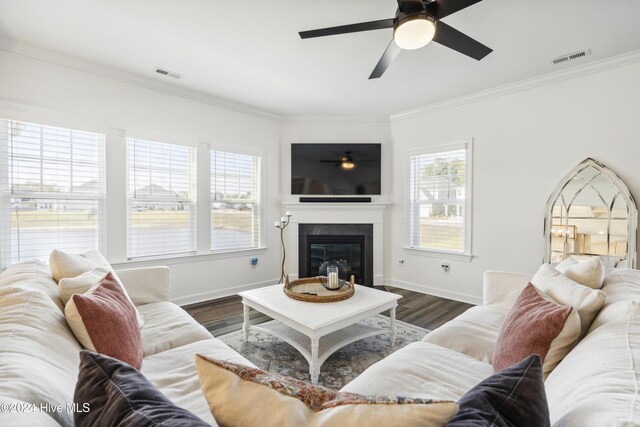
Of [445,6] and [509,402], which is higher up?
[445,6]

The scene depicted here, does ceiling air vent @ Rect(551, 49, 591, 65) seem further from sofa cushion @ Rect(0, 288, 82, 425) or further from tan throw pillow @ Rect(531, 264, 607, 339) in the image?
sofa cushion @ Rect(0, 288, 82, 425)

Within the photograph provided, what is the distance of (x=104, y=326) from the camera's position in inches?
51.4

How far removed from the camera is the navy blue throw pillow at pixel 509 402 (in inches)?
22.8

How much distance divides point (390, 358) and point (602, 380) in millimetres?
933

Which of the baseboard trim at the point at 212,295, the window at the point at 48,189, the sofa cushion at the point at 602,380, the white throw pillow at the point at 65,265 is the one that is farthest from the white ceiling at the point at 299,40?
the baseboard trim at the point at 212,295

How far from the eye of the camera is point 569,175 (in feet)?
10.3

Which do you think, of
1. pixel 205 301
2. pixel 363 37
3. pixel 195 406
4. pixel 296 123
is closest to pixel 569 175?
pixel 363 37

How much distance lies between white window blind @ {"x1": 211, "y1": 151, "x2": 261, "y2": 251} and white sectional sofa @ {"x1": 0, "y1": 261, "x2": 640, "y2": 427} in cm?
180

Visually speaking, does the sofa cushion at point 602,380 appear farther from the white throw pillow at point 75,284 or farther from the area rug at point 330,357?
the white throw pillow at point 75,284

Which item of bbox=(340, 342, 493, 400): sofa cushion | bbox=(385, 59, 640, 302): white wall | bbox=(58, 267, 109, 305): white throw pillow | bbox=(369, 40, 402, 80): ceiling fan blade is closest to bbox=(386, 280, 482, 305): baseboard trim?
bbox=(385, 59, 640, 302): white wall

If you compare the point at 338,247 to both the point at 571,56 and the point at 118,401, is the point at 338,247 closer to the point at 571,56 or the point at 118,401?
the point at 571,56

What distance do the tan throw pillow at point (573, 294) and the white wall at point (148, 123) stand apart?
3.50 m

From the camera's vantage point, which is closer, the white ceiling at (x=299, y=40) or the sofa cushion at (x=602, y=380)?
the sofa cushion at (x=602, y=380)

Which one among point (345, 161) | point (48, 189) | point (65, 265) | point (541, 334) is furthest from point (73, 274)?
point (345, 161)
